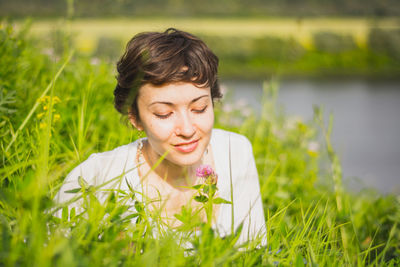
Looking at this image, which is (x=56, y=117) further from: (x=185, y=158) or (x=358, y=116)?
(x=358, y=116)

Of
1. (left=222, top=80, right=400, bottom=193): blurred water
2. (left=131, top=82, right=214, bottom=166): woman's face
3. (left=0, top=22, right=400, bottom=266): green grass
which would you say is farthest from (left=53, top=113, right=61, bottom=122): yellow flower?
(left=222, top=80, right=400, bottom=193): blurred water

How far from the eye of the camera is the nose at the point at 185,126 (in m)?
1.38

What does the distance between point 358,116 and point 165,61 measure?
21.3 ft

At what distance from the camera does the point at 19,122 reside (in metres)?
1.72

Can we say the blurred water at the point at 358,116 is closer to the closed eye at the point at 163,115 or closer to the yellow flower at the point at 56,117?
the closed eye at the point at 163,115

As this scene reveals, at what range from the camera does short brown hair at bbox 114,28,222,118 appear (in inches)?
56.0

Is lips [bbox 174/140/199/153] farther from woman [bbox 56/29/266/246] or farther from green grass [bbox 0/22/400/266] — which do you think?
green grass [bbox 0/22/400/266]

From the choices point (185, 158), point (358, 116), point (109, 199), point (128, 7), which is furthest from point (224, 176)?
point (358, 116)

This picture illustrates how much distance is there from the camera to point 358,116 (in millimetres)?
7004

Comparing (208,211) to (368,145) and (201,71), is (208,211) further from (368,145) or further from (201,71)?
(368,145)

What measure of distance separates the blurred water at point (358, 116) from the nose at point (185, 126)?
1233 mm


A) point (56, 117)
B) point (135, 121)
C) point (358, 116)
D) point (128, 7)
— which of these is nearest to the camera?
point (128, 7)

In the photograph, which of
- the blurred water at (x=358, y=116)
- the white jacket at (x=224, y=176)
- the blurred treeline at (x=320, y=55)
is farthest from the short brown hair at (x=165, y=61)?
the blurred treeline at (x=320, y=55)

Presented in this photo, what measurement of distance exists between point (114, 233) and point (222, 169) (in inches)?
35.1
